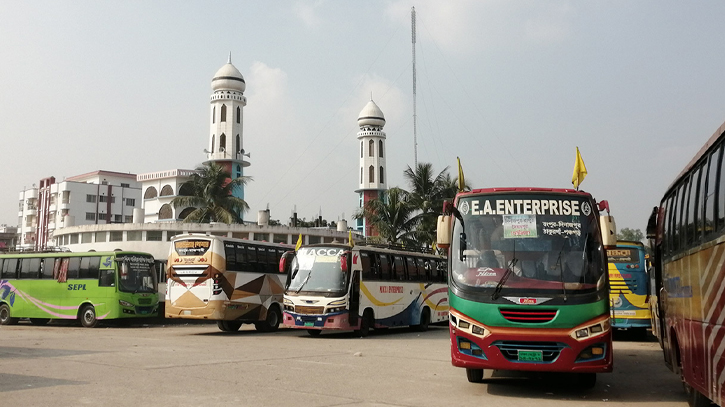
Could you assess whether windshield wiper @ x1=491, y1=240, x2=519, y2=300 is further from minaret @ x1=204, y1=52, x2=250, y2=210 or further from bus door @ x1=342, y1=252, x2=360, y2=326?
minaret @ x1=204, y1=52, x2=250, y2=210

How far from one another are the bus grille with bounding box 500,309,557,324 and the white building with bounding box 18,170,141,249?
291ft

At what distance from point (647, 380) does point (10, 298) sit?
998 inches

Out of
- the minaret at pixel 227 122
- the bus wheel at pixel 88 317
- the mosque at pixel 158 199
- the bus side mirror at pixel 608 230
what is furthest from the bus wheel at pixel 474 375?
the minaret at pixel 227 122

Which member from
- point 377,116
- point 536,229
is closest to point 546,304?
point 536,229

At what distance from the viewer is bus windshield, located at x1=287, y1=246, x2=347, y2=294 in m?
20.5

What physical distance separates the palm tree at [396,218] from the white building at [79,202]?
5973 cm

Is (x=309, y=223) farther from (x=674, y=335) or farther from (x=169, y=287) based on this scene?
(x=674, y=335)

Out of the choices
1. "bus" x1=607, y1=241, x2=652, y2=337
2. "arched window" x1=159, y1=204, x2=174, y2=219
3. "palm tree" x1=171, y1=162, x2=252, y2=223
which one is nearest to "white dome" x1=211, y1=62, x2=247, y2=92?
"arched window" x1=159, y1=204, x2=174, y2=219

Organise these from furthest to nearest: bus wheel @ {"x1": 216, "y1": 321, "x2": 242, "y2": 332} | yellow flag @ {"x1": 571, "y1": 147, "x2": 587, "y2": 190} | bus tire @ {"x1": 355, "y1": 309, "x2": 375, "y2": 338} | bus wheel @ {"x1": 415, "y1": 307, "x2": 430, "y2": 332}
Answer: bus wheel @ {"x1": 415, "y1": 307, "x2": 430, "y2": 332} < bus wheel @ {"x1": 216, "y1": 321, "x2": 242, "y2": 332} < bus tire @ {"x1": 355, "y1": 309, "x2": 375, "y2": 338} < yellow flag @ {"x1": 571, "y1": 147, "x2": 587, "y2": 190}

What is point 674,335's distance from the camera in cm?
924

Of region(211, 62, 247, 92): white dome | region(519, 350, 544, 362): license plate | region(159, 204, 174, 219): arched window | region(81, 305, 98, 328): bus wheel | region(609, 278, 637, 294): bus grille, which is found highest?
region(211, 62, 247, 92): white dome

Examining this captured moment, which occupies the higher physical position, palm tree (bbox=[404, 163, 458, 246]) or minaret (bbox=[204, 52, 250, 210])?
minaret (bbox=[204, 52, 250, 210])

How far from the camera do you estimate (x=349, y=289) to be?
20516 mm

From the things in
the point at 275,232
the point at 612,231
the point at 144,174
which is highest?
the point at 144,174
